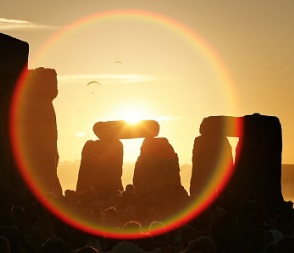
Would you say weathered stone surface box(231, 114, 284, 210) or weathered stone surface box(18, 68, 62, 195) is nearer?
weathered stone surface box(18, 68, 62, 195)

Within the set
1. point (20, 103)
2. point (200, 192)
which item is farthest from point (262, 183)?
point (20, 103)

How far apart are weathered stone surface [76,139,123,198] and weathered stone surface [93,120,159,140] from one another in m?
0.59

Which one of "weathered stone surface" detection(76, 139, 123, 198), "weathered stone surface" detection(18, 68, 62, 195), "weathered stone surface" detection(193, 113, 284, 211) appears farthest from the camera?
"weathered stone surface" detection(76, 139, 123, 198)

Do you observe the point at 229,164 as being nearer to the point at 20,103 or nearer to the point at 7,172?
the point at 20,103

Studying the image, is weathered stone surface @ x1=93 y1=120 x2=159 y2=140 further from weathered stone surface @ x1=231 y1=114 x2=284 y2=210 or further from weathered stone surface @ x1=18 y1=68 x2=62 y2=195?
weathered stone surface @ x1=18 y1=68 x2=62 y2=195

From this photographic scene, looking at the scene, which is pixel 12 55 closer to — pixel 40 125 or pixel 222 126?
pixel 40 125

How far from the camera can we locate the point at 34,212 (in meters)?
11.5

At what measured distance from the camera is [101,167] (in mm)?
29672

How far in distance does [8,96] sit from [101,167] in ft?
42.1

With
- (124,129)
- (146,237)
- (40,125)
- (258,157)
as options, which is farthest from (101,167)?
(146,237)

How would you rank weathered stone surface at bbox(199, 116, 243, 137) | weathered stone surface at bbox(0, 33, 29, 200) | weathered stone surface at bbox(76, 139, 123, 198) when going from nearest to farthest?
weathered stone surface at bbox(0, 33, 29, 200) → weathered stone surface at bbox(199, 116, 243, 137) → weathered stone surface at bbox(76, 139, 123, 198)

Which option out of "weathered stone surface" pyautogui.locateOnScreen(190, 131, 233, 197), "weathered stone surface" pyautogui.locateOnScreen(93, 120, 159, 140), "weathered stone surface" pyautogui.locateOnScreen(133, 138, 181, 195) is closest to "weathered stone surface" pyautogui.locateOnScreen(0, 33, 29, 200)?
"weathered stone surface" pyautogui.locateOnScreen(190, 131, 233, 197)

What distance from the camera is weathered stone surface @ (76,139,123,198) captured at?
29.4 m

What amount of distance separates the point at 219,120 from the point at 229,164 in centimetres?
186
